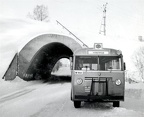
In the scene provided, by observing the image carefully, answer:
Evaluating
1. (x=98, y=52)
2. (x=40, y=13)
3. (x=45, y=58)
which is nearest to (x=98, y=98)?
(x=98, y=52)

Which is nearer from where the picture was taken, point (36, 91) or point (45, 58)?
point (36, 91)

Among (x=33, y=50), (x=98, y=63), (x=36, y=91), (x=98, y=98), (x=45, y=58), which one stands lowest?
(x=36, y=91)

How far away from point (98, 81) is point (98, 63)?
35.4 inches

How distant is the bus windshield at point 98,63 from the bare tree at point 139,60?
17.9 metres

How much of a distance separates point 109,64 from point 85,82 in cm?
125

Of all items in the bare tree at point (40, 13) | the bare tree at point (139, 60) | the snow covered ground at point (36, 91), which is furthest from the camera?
the bare tree at point (40, 13)

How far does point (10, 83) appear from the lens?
23656 millimetres

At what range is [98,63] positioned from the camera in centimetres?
1212

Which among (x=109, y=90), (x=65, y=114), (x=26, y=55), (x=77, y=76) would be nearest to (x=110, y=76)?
(x=109, y=90)

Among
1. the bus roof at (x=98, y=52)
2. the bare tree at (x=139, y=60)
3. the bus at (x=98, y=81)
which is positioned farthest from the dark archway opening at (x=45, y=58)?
the bus at (x=98, y=81)

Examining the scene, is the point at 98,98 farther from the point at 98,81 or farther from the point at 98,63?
the point at 98,63

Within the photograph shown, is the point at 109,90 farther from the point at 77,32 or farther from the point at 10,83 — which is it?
the point at 77,32

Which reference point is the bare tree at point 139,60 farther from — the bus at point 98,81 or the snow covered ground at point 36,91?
the bus at point 98,81

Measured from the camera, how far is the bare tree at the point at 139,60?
29.5m
